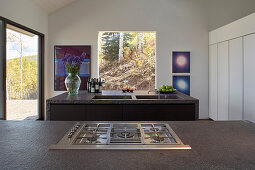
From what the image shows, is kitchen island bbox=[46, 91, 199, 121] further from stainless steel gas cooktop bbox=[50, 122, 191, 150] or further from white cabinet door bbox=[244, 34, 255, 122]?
white cabinet door bbox=[244, 34, 255, 122]

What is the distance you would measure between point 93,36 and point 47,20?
116 cm

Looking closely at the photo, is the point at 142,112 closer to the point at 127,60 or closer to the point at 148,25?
the point at 148,25

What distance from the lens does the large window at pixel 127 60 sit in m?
6.58

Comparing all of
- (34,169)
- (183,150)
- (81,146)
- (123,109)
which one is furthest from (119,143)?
(123,109)

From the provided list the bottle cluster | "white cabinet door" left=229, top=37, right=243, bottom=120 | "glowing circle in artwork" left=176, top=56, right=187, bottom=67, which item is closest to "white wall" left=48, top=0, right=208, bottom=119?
"glowing circle in artwork" left=176, top=56, right=187, bottom=67

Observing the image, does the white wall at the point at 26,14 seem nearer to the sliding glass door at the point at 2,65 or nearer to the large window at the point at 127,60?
the sliding glass door at the point at 2,65

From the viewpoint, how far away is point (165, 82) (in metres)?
5.45

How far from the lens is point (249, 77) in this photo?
3.79 m

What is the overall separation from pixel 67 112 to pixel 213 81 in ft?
12.5

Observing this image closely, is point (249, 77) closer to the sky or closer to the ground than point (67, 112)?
closer to the sky

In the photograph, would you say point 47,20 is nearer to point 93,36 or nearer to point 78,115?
point 93,36

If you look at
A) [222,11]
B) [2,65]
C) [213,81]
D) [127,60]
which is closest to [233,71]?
[213,81]

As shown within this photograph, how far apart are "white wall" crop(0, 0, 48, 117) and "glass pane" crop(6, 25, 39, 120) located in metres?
0.18

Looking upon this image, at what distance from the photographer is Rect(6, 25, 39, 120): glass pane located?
3.64 meters
